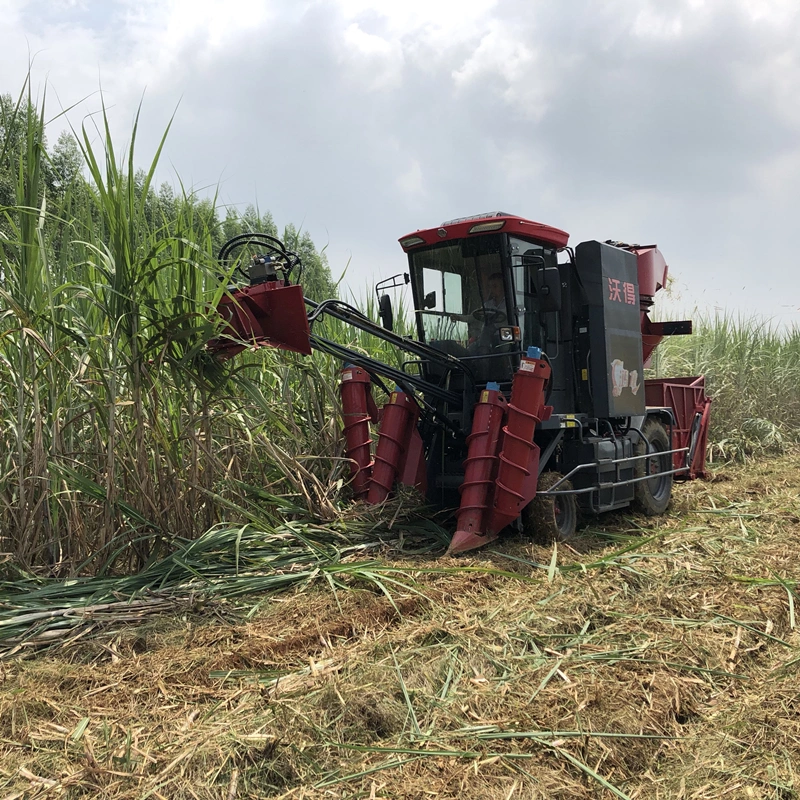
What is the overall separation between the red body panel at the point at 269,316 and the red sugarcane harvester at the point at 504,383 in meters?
0.37

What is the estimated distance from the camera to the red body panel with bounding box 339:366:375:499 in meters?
5.24

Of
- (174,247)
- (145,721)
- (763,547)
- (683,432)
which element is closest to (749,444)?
(683,432)

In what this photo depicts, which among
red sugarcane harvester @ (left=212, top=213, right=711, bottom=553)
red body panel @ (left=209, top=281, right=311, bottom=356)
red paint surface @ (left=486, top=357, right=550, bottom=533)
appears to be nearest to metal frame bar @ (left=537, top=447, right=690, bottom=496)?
red sugarcane harvester @ (left=212, top=213, right=711, bottom=553)

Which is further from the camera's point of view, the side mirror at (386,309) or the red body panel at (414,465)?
the side mirror at (386,309)

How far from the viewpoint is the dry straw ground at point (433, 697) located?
7.07ft

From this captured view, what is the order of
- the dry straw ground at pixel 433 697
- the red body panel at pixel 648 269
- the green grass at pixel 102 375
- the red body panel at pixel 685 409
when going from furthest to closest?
the red body panel at pixel 685 409, the red body panel at pixel 648 269, the green grass at pixel 102 375, the dry straw ground at pixel 433 697

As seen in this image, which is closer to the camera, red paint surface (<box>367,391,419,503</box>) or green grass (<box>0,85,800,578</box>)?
green grass (<box>0,85,800,578</box>)

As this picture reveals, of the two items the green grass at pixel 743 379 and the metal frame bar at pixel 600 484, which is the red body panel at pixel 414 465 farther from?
the green grass at pixel 743 379

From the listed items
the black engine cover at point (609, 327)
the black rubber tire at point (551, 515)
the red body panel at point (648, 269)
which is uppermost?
the red body panel at point (648, 269)

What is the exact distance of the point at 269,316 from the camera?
13.1 feet

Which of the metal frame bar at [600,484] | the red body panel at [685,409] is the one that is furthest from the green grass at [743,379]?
the metal frame bar at [600,484]

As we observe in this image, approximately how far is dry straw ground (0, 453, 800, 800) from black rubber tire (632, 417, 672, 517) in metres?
2.27

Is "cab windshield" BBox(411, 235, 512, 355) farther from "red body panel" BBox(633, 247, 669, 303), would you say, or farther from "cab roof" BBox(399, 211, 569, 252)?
"red body panel" BBox(633, 247, 669, 303)

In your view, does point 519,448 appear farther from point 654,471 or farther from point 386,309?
point 654,471
